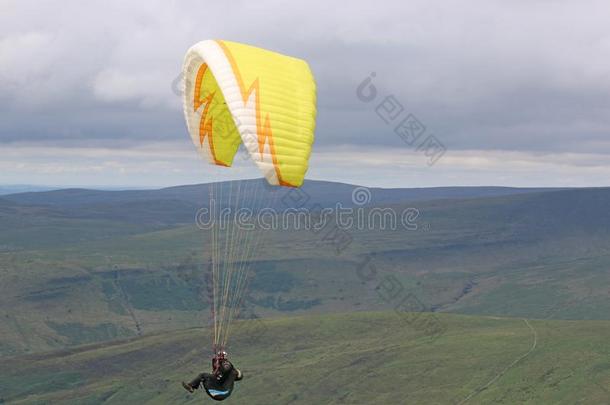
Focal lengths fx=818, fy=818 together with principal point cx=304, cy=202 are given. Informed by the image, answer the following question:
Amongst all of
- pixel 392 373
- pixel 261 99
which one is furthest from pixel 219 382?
pixel 392 373

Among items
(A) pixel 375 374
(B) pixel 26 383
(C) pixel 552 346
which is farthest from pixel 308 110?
(B) pixel 26 383

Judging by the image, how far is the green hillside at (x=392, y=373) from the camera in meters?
144

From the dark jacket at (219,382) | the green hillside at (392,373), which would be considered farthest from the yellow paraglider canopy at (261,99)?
the green hillside at (392,373)

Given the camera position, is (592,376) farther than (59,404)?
No

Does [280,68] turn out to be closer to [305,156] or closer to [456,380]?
[305,156]

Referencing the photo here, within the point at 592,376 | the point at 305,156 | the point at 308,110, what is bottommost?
the point at 592,376

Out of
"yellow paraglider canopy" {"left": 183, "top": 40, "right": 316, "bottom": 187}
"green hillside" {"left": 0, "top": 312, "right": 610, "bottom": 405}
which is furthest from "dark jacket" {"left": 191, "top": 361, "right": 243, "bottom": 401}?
"green hillside" {"left": 0, "top": 312, "right": 610, "bottom": 405}

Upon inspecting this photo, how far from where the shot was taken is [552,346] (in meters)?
167

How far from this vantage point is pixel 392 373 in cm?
15912

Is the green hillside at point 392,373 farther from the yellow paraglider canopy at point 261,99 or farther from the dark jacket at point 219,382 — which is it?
the dark jacket at point 219,382

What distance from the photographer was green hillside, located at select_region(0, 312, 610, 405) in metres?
144

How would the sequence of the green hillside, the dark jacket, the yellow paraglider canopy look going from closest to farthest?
the yellow paraglider canopy, the dark jacket, the green hillside

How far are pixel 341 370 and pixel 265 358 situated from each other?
27748 millimetres

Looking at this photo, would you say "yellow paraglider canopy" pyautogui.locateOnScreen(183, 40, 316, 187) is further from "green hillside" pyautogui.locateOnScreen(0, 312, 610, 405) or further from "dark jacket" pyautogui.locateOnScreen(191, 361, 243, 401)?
"green hillside" pyautogui.locateOnScreen(0, 312, 610, 405)
